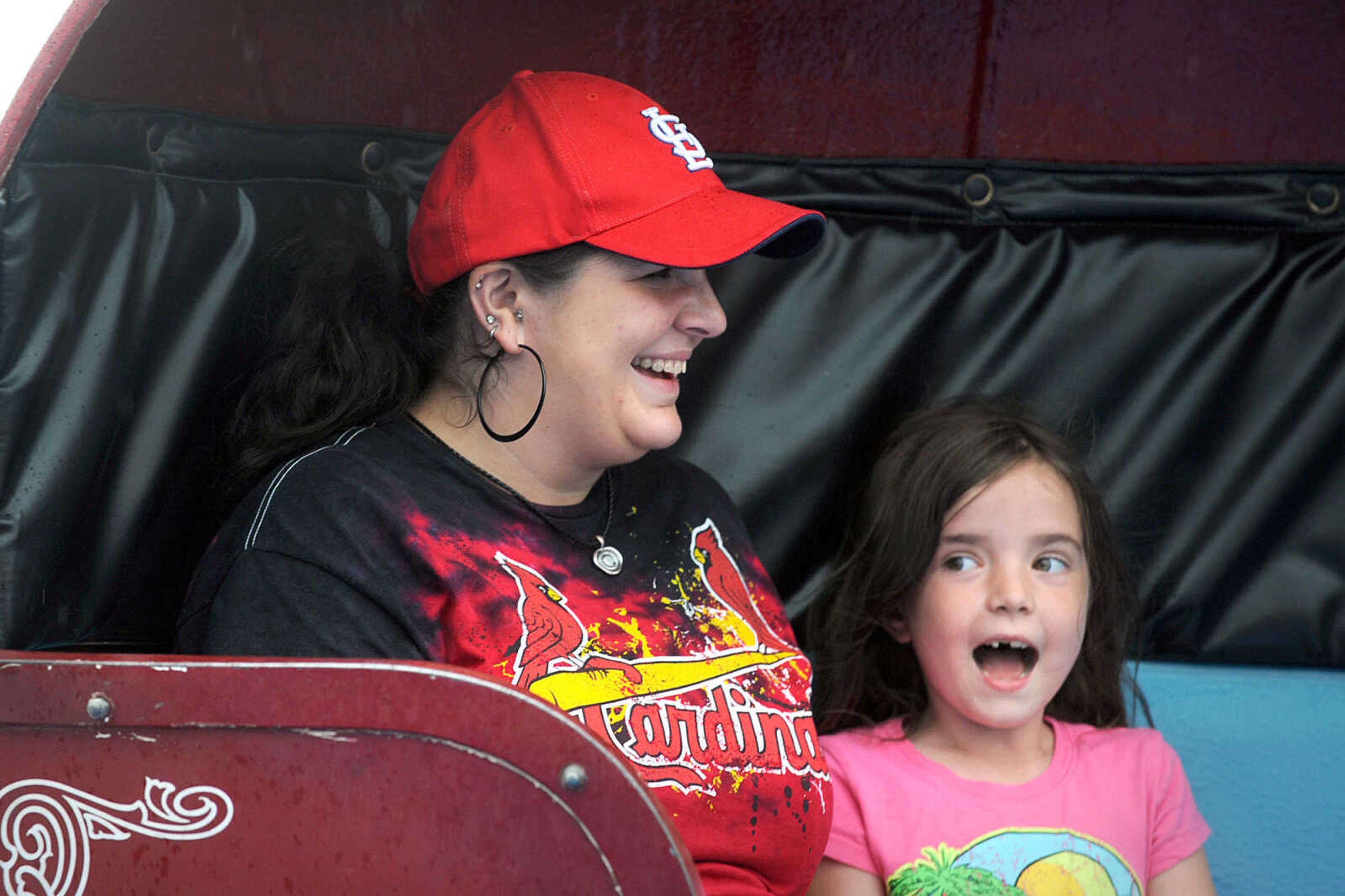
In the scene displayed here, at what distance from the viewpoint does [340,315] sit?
61.2 inches

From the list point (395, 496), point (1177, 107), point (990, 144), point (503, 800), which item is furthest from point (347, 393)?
point (1177, 107)

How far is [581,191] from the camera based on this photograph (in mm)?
1375

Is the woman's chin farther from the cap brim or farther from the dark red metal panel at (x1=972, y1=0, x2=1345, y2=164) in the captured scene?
the dark red metal panel at (x1=972, y1=0, x2=1345, y2=164)

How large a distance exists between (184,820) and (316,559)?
1.04ft

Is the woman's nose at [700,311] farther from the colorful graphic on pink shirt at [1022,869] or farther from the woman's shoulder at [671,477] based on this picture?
the colorful graphic on pink shirt at [1022,869]

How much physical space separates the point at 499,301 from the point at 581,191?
16 cm

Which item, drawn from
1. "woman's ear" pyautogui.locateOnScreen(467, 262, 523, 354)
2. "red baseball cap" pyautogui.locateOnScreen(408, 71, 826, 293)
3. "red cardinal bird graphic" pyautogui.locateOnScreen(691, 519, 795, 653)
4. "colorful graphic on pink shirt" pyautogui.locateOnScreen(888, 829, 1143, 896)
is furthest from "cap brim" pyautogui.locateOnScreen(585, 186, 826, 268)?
"colorful graphic on pink shirt" pyautogui.locateOnScreen(888, 829, 1143, 896)

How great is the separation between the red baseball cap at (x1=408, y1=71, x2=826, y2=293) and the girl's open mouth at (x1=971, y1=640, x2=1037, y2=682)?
626 mm

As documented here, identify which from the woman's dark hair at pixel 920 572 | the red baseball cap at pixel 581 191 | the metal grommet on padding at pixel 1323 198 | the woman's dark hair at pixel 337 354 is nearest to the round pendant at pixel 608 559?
the woman's dark hair at pixel 337 354

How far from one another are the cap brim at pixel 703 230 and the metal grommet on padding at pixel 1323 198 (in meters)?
0.88

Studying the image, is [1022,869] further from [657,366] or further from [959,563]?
[657,366]

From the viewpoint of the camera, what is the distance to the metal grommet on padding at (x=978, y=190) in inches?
76.5

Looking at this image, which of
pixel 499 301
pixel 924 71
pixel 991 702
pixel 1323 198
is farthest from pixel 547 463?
pixel 1323 198

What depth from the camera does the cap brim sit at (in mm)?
1368
